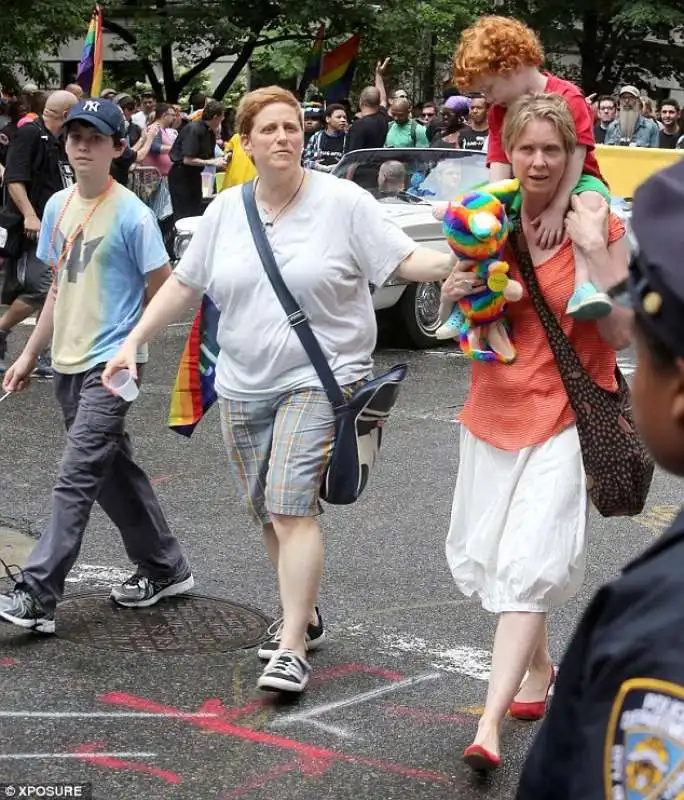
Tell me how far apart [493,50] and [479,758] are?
6.43 ft

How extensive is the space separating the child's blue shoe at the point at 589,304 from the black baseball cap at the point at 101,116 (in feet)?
6.92

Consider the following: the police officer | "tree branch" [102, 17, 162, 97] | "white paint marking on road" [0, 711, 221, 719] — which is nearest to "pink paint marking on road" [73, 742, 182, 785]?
"white paint marking on road" [0, 711, 221, 719]

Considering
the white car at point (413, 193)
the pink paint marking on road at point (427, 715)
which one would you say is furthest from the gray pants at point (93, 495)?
the white car at point (413, 193)

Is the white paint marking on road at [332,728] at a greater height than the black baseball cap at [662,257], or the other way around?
the black baseball cap at [662,257]

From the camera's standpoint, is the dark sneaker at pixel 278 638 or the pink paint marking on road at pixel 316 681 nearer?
the pink paint marking on road at pixel 316 681

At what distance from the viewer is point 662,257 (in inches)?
50.2

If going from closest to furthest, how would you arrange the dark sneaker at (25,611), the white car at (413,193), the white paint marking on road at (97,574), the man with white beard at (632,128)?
the dark sneaker at (25,611)
the white paint marking on road at (97,574)
the white car at (413,193)
the man with white beard at (632,128)

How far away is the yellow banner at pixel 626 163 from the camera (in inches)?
598

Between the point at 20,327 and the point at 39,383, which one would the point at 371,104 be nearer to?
the point at 20,327

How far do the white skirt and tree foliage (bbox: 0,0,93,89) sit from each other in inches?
965

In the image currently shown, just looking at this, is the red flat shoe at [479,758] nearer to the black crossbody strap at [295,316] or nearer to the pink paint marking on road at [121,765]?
the pink paint marking on road at [121,765]

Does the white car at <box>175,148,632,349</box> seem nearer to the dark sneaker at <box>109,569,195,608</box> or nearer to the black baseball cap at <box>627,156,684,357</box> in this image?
the dark sneaker at <box>109,569,195,608</box>

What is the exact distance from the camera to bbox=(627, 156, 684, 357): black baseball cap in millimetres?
1266

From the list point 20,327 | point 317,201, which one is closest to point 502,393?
point 317,201
